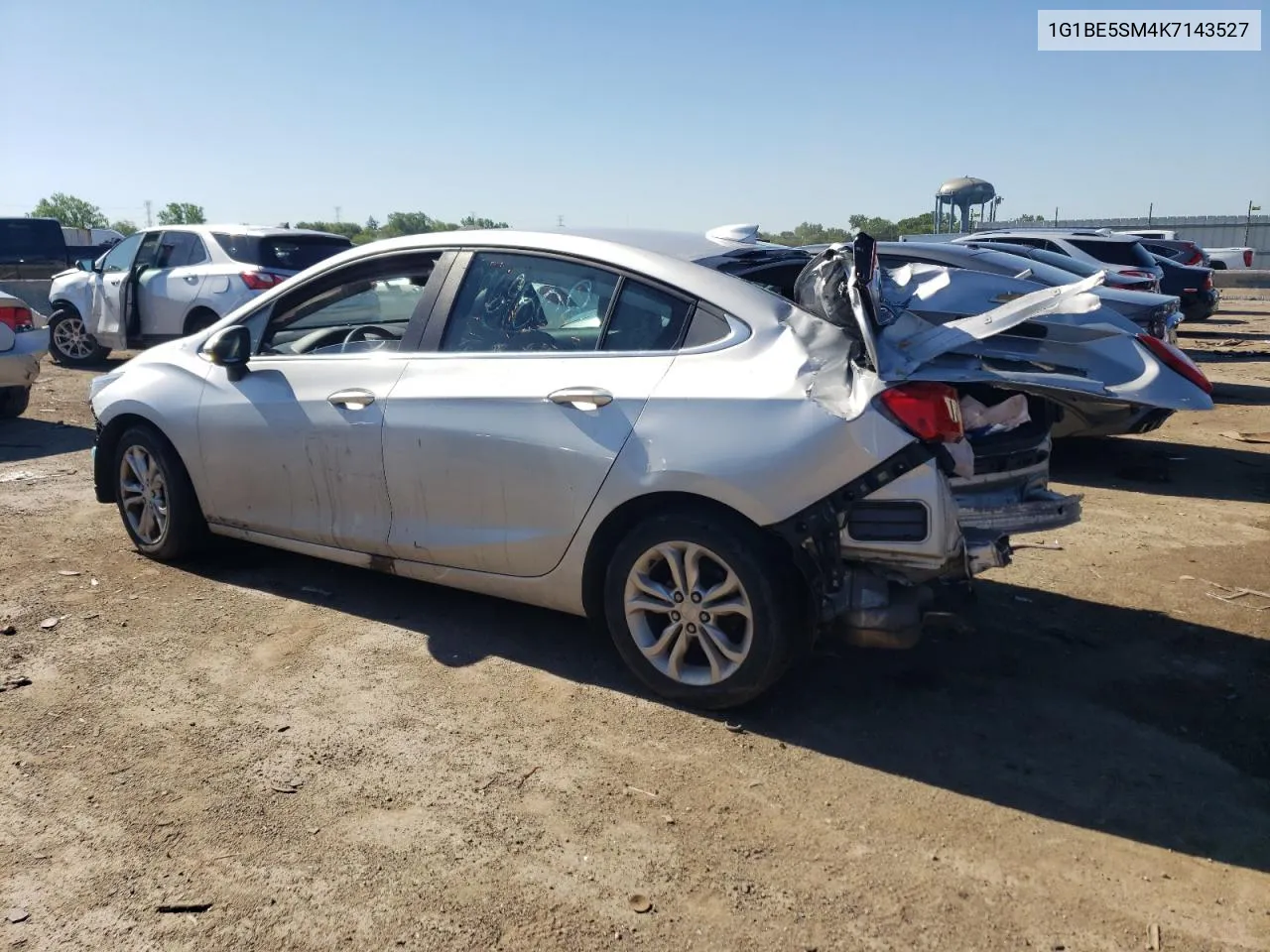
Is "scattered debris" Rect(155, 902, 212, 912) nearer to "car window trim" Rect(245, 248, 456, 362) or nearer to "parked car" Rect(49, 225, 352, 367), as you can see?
"car window trim" Rect(245, 248, 456, 362)

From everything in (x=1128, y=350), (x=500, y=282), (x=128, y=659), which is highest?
(x=500, y=282)

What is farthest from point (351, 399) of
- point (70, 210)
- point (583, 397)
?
point (70, 210)

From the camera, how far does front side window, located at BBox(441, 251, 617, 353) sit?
432 centimetres

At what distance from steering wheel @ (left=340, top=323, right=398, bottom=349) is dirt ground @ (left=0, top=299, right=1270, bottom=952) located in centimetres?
124

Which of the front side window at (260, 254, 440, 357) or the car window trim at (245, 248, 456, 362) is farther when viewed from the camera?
the front side window at (260, 254, 440, 357)

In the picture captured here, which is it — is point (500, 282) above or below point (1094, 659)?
above

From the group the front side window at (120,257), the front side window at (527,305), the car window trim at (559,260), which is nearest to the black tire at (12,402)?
the front side window at (120,257)

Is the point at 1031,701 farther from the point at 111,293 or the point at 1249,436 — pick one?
the point at 111,293

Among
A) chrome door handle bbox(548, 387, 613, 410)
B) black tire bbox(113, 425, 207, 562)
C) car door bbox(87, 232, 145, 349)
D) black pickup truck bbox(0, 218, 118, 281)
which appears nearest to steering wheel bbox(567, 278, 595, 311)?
chrome door handle bbox(548, 387, 613, 410)

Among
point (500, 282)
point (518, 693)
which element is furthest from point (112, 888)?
point (500, 282)

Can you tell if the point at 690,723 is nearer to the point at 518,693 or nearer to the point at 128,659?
the point at 518,693

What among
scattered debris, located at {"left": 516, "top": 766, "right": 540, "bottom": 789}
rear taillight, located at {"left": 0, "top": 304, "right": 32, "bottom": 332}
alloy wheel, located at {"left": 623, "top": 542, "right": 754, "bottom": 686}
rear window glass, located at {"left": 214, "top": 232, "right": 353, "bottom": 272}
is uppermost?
rear window glass, located at {"left": 214, "top": 232, "right": 353, "bottom": 272}

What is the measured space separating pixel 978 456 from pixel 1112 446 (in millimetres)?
5782

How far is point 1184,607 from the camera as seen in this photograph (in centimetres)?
515
